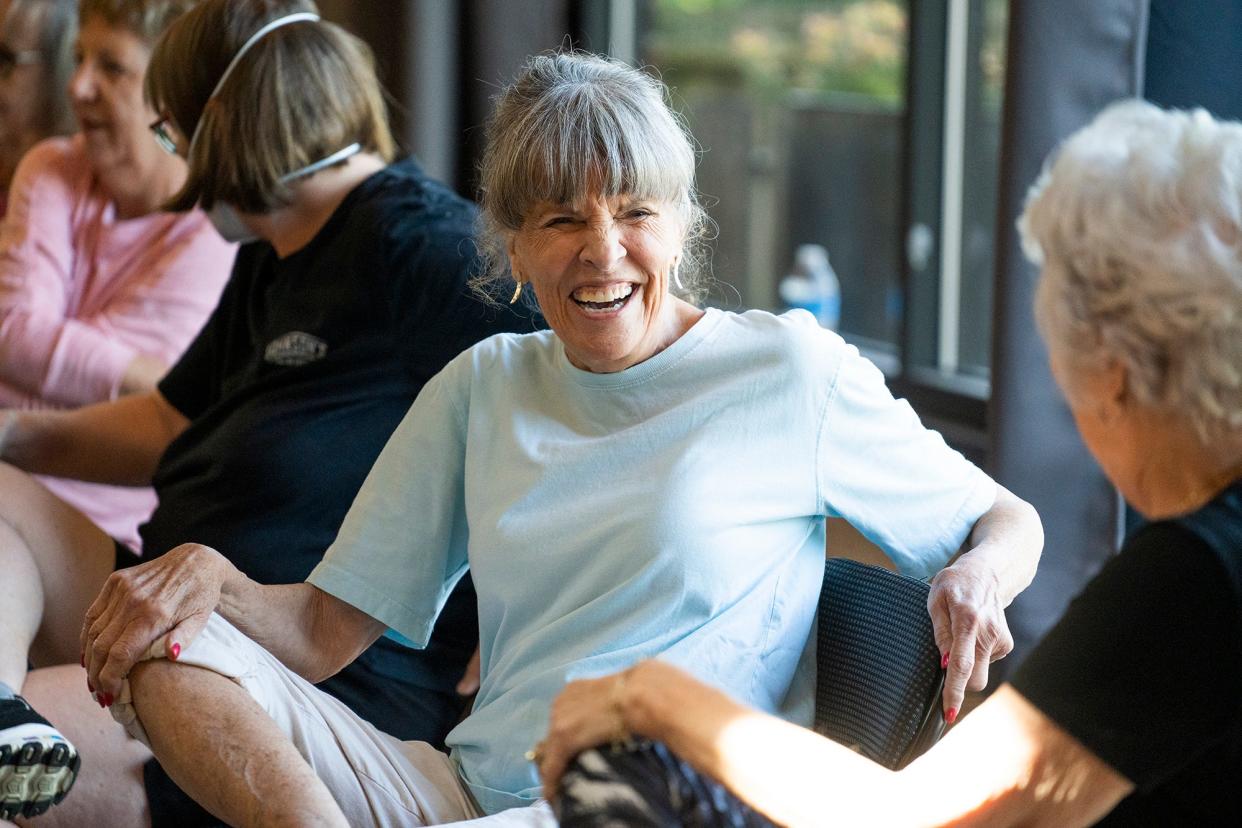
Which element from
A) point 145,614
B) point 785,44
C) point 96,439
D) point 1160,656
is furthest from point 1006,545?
point 785,44

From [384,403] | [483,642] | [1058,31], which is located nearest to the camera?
[483,642]

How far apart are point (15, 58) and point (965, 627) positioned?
8.50ft

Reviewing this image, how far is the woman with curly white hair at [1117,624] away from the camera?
96cm

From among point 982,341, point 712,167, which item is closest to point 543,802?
point 982,341

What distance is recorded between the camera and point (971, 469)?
1501 millimetres

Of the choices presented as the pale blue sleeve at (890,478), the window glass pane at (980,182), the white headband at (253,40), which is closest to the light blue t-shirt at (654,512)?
the pale blue sleeve at (890,478)

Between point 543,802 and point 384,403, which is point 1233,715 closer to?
point 543,802

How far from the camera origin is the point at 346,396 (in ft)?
6.35

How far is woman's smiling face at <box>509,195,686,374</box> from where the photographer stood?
1.50m

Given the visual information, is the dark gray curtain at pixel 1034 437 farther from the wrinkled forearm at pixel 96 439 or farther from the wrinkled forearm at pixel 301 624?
the wrinkled forearm at pixel 96 439

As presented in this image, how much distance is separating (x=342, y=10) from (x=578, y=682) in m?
2.91

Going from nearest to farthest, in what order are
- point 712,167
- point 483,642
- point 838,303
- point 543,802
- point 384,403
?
point 543,802 → point 483,642 → point 384,403 → point 838,303 → point 712,167

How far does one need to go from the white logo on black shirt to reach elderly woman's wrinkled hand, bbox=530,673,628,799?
0.95 meters

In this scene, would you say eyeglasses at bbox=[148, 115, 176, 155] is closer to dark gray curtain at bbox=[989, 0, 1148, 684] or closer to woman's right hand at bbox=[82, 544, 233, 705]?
woman's right hand at bbox=[82, 544, 233, 705]
